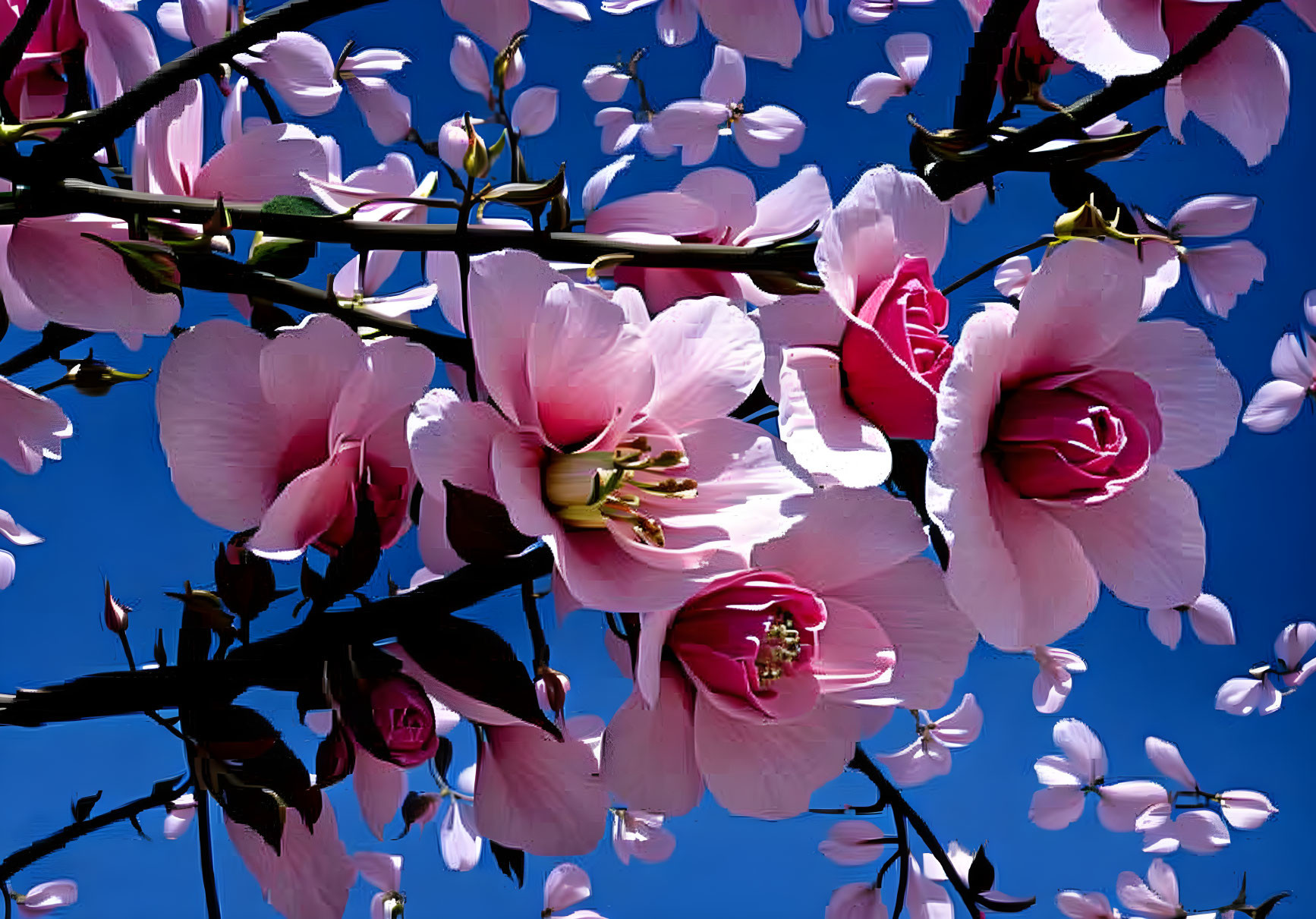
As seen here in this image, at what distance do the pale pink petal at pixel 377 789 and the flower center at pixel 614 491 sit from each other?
193 millimetres

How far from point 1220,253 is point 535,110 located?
84cm

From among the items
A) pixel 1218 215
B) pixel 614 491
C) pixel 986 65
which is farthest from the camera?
pixel 1218 215

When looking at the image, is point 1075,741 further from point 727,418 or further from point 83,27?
point 83,27

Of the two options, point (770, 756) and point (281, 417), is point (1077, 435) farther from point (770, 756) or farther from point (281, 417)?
point (281, 417)

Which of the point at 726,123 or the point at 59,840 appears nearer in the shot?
the point at 59,840

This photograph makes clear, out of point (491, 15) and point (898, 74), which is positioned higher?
point (491, 15)

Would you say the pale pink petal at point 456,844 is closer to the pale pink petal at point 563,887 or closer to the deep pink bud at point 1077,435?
the pale pink petal at point 563,887

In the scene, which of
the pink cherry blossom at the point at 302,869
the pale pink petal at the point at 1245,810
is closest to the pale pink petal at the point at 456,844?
the pink cherry blossom at the point at 302,869

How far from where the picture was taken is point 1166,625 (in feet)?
3.93

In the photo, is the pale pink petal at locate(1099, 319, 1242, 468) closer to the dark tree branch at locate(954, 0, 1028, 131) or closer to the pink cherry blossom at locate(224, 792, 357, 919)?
the dark tree branch at locate(954, 0, 1028, 131)

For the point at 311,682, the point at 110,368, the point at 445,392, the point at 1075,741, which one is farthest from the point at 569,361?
the point at 1075,741

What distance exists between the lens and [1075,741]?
126 cm

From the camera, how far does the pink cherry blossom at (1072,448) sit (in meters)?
0.30

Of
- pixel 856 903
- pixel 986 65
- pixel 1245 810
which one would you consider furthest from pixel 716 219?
pixel 1245 810
